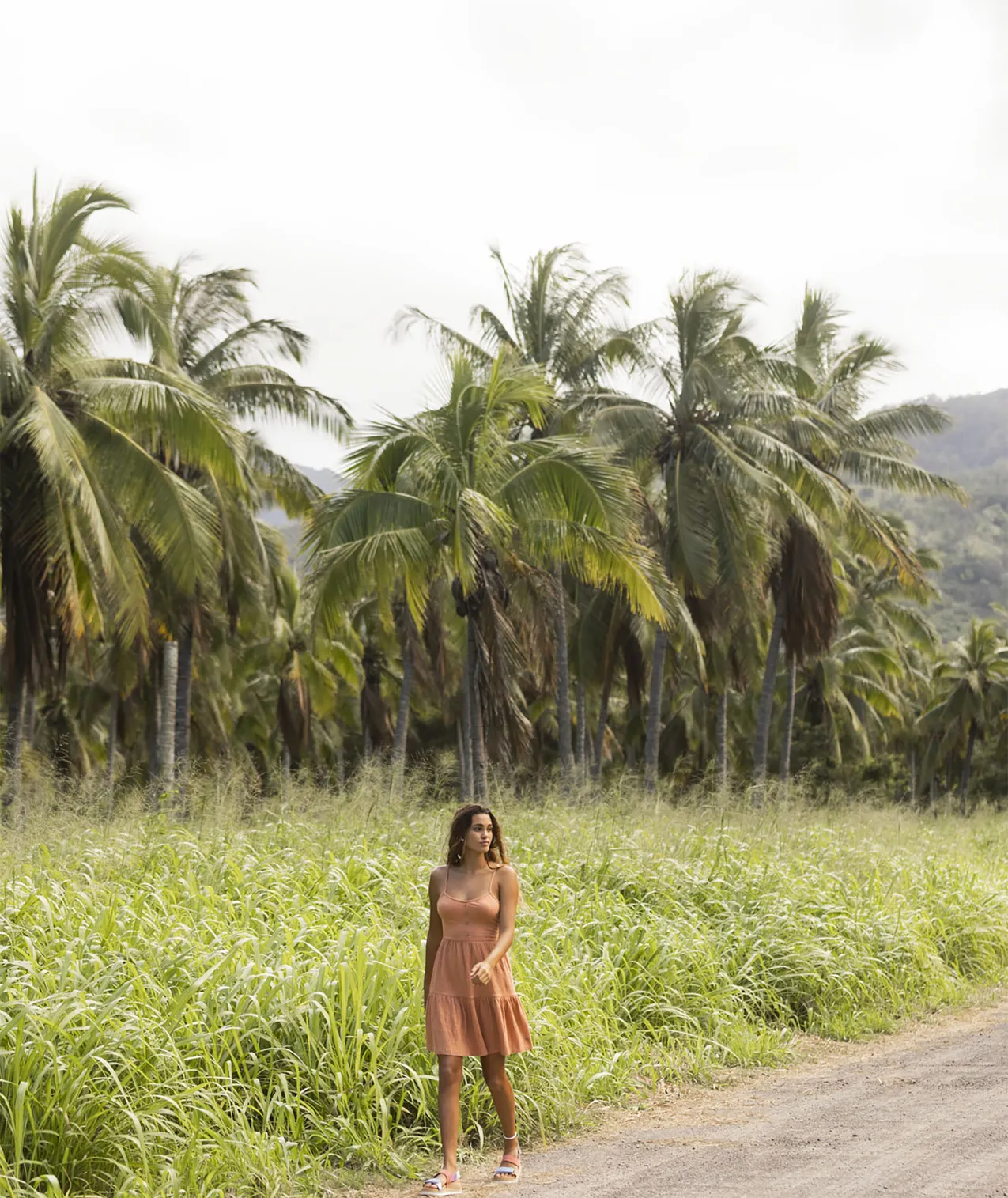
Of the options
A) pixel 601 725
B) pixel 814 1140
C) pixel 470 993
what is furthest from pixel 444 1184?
pixel 601 725

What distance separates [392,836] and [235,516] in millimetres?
11420

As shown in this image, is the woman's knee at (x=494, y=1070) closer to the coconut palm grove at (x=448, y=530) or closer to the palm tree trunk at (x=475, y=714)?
the coconut palm grove at (x=448, y=530)

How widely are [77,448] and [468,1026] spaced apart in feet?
35.0

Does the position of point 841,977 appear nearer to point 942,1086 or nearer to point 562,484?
point 942,1086

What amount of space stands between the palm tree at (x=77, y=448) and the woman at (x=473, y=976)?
31.8 ft

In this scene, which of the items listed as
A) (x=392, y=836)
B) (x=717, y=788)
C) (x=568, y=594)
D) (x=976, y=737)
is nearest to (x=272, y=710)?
(x=568, y=594)

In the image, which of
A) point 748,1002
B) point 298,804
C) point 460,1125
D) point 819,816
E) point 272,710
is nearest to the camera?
point 460,1125

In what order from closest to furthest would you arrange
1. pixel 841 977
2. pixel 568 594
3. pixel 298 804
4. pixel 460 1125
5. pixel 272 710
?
pixel 460 1125
pixel 841 977
pixel 298 804
pixel 568 594
pixel 272 710

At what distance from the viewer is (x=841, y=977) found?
9.72 metres

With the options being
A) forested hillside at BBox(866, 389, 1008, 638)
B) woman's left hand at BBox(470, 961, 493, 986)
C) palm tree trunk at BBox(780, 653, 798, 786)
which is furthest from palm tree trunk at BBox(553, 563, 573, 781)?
forested hillside at BBox(866, 389, 1008, 638)

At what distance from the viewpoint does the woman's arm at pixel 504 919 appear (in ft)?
18.4

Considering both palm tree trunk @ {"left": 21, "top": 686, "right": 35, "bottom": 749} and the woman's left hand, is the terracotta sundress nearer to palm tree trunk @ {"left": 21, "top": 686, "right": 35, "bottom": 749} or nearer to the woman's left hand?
the woman's left hand

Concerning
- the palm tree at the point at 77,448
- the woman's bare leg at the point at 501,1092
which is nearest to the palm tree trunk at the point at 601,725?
the palm tree at the point at 77,448

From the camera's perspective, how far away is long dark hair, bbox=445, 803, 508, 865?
5.76m
